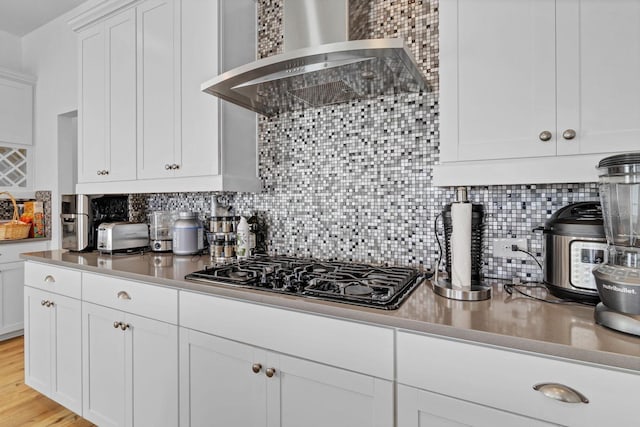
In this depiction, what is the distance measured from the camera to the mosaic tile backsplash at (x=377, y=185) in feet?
4.78

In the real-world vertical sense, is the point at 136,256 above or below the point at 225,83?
below

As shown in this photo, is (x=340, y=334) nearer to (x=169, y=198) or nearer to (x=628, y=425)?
Result: (x=628, y=425)

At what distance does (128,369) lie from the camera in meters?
1.64

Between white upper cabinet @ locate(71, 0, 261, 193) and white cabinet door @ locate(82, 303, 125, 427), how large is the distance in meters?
0.76

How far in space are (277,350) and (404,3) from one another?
1.66 metres

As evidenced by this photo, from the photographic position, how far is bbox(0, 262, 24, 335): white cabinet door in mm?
3125

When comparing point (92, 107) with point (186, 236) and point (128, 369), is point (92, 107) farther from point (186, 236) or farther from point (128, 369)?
point (128, 369)

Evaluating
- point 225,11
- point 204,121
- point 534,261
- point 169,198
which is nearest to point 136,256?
point 169,198

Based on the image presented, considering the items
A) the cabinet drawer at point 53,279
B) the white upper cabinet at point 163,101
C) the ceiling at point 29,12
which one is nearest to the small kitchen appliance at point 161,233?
the white upper cabinet at point 163,101

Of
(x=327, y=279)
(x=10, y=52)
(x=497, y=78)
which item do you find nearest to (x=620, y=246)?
(x=497, y=78)

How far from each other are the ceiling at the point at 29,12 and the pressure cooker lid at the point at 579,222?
4030 mm

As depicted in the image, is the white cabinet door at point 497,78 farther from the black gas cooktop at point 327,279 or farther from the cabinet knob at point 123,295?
the cabinet knob at point 123,295

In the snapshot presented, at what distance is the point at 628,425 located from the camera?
743 mm

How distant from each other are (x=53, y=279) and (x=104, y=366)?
0.66 m
